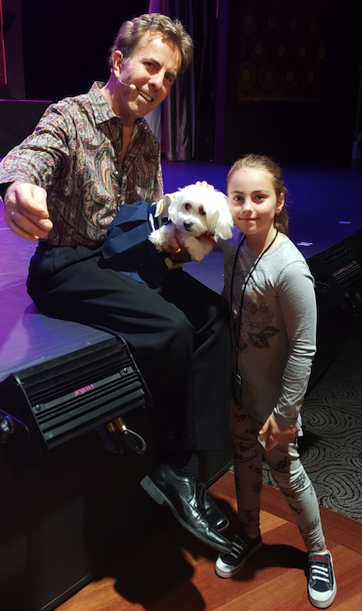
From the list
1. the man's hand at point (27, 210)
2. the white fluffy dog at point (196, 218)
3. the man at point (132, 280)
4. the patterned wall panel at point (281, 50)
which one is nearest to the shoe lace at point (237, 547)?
the man at point (132, 280)

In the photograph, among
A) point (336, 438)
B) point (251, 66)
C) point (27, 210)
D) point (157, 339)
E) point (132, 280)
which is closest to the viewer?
point (27, 210)

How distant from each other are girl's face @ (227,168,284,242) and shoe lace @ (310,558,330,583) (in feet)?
2.74

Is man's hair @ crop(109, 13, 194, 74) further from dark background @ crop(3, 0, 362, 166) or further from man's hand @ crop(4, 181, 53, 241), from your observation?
dark background @ crop(3, 0, 362, 166)

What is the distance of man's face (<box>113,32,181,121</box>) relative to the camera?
51.5 inches

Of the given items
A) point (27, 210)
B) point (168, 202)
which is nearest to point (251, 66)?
point (168, 202)

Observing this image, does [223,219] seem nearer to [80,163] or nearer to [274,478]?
[80,163]

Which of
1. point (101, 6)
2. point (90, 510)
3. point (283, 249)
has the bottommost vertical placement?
point (90, 510)

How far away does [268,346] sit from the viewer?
1.33 m

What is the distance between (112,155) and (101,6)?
19.1 feet

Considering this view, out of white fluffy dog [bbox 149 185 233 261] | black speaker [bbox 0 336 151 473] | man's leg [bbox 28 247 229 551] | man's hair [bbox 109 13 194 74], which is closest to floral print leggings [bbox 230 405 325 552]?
man's leg [bbox 28 247 229 551]

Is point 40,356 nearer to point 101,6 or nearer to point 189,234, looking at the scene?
point 189,234

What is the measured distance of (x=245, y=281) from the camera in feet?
4.40

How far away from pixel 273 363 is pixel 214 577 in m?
0.58

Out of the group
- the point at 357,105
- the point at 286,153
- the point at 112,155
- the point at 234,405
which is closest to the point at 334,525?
the point at 234,405
